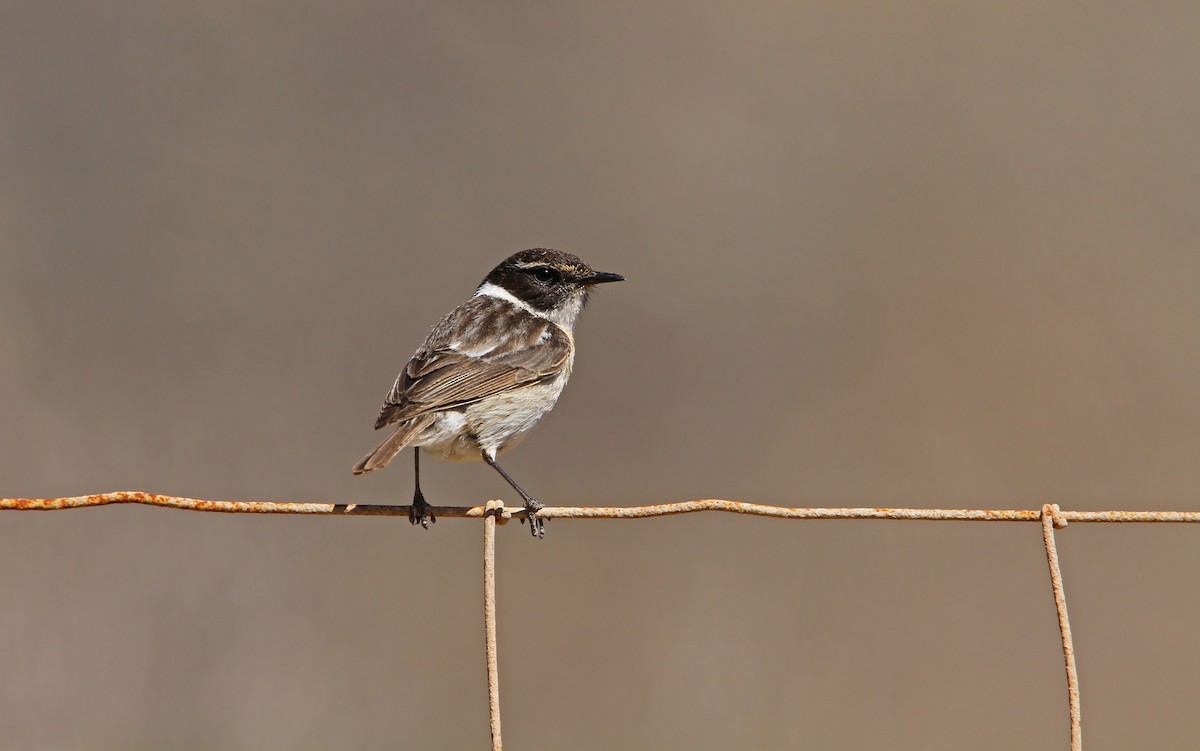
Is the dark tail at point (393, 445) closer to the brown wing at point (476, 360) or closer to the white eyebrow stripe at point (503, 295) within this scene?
the brown wing at point (476, 360)

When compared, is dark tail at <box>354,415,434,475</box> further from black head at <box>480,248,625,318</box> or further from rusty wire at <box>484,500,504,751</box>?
black head at <box>480,248,625,318</box>

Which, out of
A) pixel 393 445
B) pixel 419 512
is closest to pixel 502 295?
pixel 393 445

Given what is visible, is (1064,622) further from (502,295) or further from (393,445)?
(502,295)

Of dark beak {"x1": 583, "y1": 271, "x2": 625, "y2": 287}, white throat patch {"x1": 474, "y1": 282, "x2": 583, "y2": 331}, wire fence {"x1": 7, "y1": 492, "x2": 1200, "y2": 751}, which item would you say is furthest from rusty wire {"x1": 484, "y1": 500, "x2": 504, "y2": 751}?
dark beak {"x1": 583, "y1": 271, "x2": 625, "y2": 287}

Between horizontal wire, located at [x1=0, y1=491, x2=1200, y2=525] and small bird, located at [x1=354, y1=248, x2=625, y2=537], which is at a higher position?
small bird, located at [x1=354, y1=248, x2=625, y2=537]

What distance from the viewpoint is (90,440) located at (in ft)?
31.6

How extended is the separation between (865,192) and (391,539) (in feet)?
25.1

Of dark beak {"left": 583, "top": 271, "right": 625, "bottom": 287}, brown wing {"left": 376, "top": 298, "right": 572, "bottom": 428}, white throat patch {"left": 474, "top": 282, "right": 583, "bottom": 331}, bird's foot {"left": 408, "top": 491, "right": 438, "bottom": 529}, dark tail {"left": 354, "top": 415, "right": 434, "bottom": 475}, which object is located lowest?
bird's foot {"left": 408, "top": 491, "right": 438, "bottom": 529}

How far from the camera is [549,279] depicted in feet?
20.9

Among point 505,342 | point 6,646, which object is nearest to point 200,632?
point 6,646

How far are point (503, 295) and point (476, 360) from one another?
43.2 inches

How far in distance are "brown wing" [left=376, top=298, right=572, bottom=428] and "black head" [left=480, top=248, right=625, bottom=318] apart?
8.4 inches

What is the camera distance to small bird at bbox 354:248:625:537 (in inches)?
198

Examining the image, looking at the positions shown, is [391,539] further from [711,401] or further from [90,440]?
[711,401]
